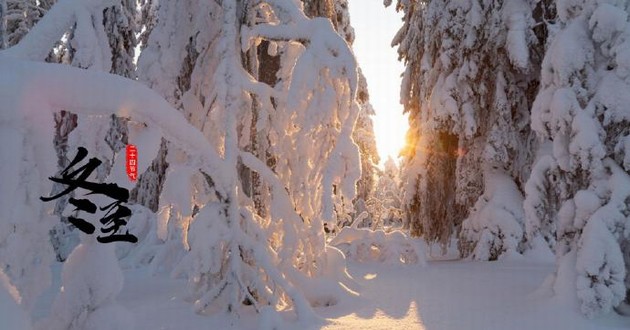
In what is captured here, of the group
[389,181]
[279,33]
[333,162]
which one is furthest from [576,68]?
[389,181]

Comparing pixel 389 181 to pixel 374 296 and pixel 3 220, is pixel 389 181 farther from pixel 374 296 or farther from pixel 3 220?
pixel 3 220

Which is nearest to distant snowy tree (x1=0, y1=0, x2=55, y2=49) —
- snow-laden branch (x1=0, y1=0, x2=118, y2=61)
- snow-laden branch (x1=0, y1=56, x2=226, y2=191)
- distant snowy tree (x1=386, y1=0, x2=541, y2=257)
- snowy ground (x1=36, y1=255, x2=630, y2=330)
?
snowy ground (x1=36, y1=255, x2=630, y2=330)

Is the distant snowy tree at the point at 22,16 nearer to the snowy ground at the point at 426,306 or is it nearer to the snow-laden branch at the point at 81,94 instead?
the snowy ground at the point at 426,306

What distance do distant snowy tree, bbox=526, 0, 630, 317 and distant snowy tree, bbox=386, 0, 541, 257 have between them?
4.24 meters

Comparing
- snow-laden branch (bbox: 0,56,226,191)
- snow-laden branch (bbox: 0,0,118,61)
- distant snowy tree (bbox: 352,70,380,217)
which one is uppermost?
distant snowy tree (bbox: 352,70,380,217)

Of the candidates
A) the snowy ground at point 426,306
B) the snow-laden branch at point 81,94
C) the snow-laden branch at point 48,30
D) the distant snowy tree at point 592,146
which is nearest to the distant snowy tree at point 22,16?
the snowy ground at point 426,306

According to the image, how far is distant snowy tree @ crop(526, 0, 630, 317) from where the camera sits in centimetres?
570

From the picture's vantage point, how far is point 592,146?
605 cm

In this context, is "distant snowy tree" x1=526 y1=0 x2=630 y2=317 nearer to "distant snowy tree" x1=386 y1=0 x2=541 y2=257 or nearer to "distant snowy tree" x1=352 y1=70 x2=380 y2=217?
"distant snowy tree" x1=386 y1=0 x2=541 y2=257

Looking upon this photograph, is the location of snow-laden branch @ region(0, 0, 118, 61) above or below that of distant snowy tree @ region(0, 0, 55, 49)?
below

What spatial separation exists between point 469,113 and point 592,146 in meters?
5.47

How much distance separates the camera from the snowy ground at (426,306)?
18.0 feet

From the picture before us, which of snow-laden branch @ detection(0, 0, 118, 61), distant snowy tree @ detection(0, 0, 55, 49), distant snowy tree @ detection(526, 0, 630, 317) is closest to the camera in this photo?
snow-laden branch @ detection(0, 0, 118, 61)

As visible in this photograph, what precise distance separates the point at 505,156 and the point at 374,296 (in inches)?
214
